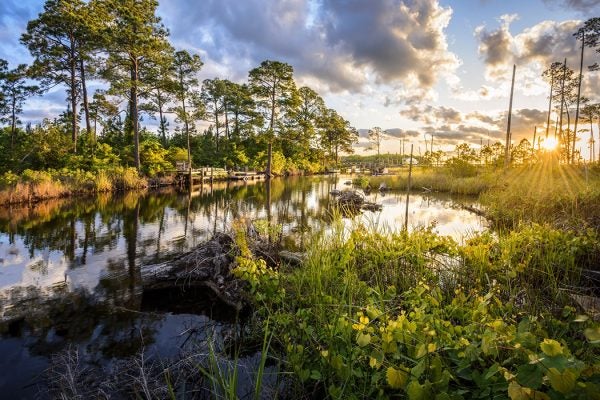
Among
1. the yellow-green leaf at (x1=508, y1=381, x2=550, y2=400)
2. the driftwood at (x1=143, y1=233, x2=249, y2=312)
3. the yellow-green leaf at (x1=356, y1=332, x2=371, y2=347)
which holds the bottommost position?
the driftwood at (x1=143, y1=233, x2=249, y2=312)

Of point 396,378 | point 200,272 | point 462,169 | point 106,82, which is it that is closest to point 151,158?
point 106,82

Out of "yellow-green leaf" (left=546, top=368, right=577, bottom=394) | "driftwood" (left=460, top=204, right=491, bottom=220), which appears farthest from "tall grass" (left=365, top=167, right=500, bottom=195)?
"yellow-green leaf" (left=546, top=368, right=577, bottom=394)

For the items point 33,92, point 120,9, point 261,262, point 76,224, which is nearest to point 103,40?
point 120,9

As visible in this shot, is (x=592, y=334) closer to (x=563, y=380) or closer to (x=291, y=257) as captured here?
(x=563, y=380)

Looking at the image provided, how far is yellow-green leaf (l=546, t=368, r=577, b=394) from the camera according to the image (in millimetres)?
1069

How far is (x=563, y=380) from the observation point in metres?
1.08

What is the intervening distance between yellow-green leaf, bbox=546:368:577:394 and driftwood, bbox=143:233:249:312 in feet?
14.2

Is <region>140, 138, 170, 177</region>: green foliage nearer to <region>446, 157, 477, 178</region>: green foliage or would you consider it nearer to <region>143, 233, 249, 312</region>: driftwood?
<region>143, 233, 249, 312</region>: driftwood

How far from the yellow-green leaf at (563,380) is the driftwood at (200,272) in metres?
4.33

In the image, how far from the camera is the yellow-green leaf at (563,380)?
1.07 m

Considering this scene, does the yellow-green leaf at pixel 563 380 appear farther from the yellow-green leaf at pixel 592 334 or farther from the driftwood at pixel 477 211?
the driftwood at pixel 477 211

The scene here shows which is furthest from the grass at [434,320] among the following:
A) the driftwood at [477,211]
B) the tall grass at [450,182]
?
the tall grass at [450,182]

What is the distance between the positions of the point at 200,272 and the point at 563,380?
198 inches

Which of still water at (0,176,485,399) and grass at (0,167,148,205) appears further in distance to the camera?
grass at (0,167,148,205)
